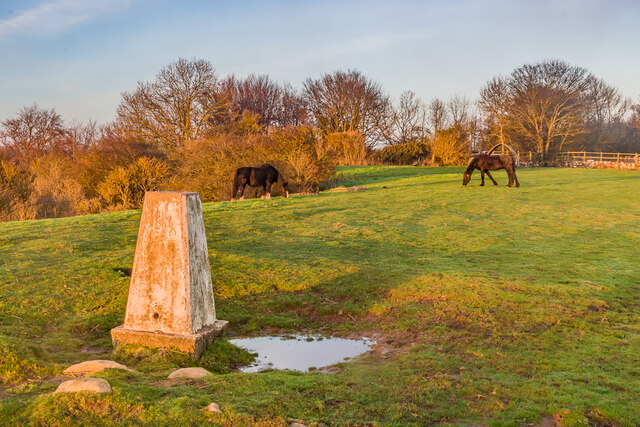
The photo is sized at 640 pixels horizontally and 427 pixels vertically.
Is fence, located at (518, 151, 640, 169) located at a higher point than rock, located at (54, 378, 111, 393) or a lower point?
higher

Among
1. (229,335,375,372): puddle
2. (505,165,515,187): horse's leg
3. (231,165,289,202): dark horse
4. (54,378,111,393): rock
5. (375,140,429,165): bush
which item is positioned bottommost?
(229,335,375,372): puddle

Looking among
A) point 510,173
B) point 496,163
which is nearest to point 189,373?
point 496,163

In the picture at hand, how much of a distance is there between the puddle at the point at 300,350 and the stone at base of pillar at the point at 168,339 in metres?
0.50

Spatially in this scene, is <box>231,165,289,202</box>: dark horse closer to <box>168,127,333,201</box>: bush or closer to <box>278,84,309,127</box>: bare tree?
<box>168,127,333,201</box>: bush

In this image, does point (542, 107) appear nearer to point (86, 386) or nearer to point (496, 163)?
point (496, 163)

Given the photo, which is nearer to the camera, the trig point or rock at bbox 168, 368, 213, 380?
rock at bbox 168, 368, 213, 380

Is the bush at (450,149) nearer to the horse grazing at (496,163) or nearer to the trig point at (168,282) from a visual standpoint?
the horse grazing at (496,163)

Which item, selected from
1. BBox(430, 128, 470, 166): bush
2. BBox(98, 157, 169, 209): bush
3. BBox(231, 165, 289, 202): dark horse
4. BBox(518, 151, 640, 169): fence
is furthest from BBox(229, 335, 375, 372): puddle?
BBox(518, 151, 640, 169): fence

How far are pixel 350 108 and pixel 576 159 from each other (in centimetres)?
2333

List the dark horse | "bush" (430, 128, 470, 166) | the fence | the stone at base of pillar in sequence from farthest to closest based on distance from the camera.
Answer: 1. "bush" (430, 128, 470, 166)
2. the fence
3. the dark horse
4. the stone at base of pillar

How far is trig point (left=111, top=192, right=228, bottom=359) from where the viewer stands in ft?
17.5

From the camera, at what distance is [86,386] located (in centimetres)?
367

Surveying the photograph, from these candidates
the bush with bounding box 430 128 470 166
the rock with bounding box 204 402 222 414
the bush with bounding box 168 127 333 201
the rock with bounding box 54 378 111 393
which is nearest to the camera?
the rock with bounding box 204 402 222 414

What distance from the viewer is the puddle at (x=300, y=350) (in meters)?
5.42
